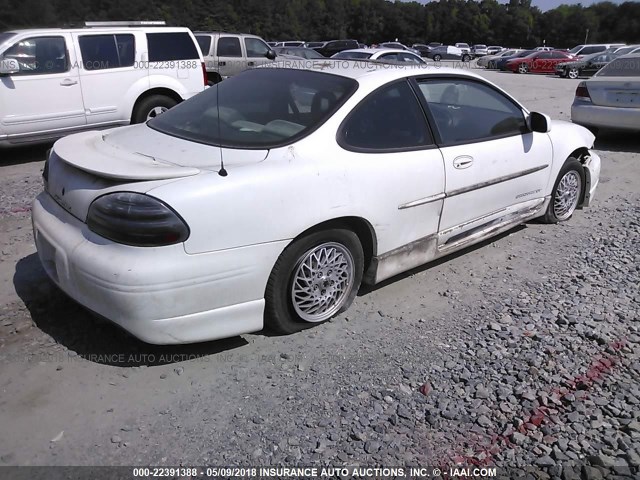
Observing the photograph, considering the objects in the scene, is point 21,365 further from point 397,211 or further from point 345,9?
point 345,9

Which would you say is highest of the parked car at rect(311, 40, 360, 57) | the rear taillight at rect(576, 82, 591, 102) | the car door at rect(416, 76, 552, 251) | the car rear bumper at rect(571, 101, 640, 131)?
the car door at rect(416, 76, 552, 251)

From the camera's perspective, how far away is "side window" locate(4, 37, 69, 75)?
24.6 ft

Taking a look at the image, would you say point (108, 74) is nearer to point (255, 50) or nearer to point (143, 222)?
point (143, 222)

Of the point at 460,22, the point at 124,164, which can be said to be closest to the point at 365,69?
the point at 124,164

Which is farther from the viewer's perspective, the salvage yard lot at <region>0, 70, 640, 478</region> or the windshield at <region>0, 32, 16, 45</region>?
the windshield at <region>0, 32, 16, 45</region>

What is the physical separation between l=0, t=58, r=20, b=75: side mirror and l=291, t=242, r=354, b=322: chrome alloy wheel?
19.8 ft

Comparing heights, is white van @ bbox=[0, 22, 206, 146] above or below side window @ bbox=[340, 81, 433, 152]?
below

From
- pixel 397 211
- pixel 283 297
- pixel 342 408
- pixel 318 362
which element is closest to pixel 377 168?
pixel 397 211

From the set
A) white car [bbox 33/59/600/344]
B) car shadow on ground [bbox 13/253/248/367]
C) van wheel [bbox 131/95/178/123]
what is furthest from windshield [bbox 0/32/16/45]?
car shadow on ground [bbox 13/253/248/367]

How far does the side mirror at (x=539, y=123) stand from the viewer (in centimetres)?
452

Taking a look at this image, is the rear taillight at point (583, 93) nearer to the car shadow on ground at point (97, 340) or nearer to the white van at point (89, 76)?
the white van at point (89, 76)

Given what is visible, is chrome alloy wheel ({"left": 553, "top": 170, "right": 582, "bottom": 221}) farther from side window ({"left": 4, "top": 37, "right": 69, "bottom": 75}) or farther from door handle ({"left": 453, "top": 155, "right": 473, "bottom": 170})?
side window ({"left": 4, "top": 37, "right": 69, "bottom": 75})

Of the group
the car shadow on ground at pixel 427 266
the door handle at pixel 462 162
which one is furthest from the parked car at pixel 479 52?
the door handle at pixel 462 162

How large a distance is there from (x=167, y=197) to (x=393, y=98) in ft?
5.61
